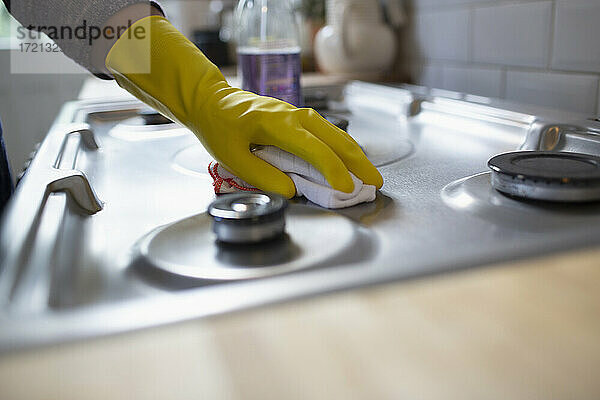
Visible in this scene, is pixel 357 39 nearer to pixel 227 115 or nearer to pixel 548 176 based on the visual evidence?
pixel 227 115

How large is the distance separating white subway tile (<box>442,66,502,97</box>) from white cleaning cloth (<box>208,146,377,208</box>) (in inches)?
28.1

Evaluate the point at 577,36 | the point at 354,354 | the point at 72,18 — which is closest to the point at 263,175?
the point at 354,354

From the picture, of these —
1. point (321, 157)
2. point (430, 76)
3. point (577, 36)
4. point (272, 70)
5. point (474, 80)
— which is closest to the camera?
point (321, 157)

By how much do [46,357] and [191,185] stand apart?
0.36 meters

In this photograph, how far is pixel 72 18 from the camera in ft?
2.54

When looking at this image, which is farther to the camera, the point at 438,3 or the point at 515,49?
the point at 438,3

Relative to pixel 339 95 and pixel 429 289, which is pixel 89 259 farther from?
pixel 339 95

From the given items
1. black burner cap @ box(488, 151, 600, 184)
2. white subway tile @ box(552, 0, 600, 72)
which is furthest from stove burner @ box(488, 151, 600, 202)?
white subway tile @ box(552, 0, 600, 72)

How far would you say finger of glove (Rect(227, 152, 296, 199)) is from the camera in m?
0.52

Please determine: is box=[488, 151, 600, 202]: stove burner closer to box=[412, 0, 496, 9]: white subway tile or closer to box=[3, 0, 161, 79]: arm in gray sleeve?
box=[3, 0, 161, 79]: arm in gray sleeve

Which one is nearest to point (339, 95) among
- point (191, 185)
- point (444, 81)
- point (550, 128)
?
point (444, 81)

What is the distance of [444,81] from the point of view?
4.22 feet

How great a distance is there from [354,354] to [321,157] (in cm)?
26

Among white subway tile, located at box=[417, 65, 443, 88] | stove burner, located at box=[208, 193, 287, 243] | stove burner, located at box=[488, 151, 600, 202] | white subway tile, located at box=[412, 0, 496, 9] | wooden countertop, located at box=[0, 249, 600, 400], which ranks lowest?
wooden countertop, located at box=[0, 249, 600, 400]
